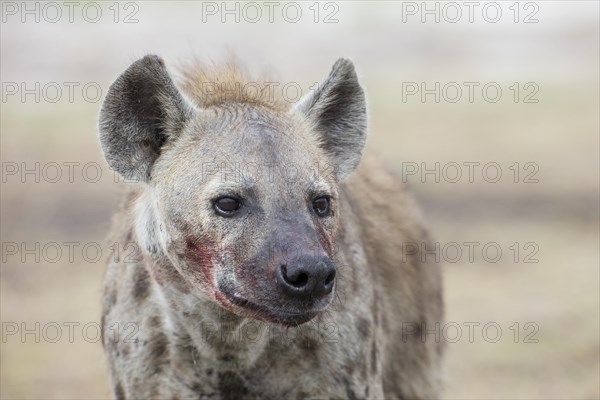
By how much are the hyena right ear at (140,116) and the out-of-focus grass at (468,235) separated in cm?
199

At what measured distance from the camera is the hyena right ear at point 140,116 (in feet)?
16.6

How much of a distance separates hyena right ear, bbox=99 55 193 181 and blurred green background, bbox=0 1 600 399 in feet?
0.91

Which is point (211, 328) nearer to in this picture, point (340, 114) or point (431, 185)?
point (340, 114)

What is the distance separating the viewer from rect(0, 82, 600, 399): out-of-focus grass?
9.11 m

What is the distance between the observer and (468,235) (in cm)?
1367

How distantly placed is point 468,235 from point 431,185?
2.39 m

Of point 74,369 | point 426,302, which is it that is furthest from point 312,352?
point 74,369

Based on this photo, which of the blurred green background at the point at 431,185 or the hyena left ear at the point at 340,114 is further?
the blurred green background at the point at 431,185

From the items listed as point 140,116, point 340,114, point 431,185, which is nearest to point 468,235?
point 431,185

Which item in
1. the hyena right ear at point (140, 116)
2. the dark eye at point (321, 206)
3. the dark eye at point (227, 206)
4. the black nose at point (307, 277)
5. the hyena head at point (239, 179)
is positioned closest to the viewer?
the black nose at point (307, 277)

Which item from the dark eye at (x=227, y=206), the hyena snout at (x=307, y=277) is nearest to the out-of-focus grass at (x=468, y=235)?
the dark eye at (x=227, y=206)

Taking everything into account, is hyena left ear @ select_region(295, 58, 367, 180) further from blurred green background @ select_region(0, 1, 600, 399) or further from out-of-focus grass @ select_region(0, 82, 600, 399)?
out-of-focus grass @ select_region(0, 82, 600, 399)

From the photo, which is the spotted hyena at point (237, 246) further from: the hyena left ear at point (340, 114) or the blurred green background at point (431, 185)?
the blurred green background at point (431, 185)

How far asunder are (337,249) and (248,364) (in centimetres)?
70
